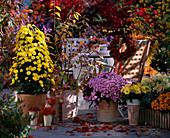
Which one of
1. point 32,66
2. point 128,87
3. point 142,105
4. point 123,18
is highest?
point 123,18

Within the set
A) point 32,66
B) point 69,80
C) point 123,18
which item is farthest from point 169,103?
point 123,18

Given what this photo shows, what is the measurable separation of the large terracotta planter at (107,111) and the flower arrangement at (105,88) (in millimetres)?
72

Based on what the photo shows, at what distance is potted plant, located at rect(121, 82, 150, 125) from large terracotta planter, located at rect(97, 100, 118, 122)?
0.97 ft

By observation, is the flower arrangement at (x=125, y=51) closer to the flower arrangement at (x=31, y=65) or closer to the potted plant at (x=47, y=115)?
the flower arrangement at (x=31, y=65)

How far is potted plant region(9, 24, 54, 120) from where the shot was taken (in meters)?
4.11

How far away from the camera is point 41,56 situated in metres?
4.14

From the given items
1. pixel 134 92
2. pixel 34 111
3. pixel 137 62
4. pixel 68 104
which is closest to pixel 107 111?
pixel 134 92

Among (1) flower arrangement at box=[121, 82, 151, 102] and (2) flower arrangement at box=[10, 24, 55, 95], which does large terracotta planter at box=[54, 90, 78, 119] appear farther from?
(1) flower arrangement at box=[121, 82, 151, 102]

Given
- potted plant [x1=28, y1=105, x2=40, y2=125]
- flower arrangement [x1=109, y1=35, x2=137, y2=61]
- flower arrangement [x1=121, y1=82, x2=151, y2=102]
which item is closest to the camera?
flower arrangement [x1=121, y1=82, x2=151, y2=102]

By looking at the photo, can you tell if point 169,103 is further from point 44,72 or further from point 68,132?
point 44,72

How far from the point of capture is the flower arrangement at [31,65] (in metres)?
4.11

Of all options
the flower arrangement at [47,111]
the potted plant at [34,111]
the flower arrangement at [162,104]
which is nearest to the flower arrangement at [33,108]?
the potted plant at [34,111]

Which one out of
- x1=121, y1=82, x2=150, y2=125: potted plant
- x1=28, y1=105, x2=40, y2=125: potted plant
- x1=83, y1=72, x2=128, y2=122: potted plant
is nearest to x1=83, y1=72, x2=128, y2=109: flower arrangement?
x1=83, y1=72, x2=128, y2=122: potted plant

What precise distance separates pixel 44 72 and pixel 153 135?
180 centimetres
